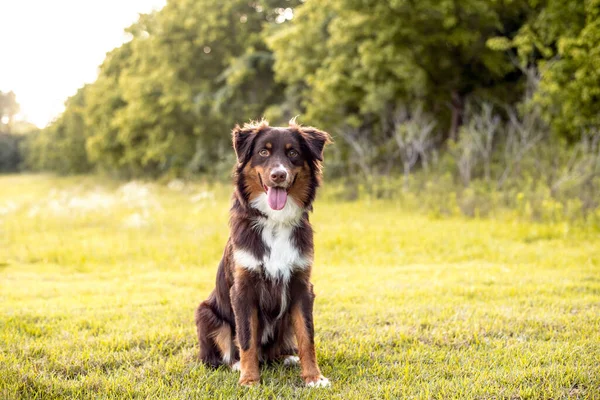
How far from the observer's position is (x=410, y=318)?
558 centimetres

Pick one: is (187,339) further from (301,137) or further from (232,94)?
(232,94)

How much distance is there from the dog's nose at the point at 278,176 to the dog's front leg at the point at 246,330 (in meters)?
0.84

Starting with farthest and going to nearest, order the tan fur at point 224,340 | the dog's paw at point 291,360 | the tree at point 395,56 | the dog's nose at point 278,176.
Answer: the tree at point 395,56
the dog's paw at point 291,360
the tan fur at point 224,340
the dog's nose at point 278,176

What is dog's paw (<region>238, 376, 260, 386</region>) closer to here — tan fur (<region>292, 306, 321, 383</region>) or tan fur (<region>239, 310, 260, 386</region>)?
tan fur (<region>239, 310, 260, 386</region>)

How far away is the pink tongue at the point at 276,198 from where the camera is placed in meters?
4.18

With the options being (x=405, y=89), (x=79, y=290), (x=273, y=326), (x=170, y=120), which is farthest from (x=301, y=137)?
(x=170, y=120)

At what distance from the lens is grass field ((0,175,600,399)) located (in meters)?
3.95

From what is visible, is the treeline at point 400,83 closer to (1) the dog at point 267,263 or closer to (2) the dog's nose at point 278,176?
(1) the dog at point 267,263

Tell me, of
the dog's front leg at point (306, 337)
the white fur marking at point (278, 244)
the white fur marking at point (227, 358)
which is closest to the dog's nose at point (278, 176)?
the white fur marking at point (278, 244)

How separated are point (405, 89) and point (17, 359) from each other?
15.3m

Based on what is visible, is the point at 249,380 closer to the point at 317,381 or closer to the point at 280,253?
the point at 317,381

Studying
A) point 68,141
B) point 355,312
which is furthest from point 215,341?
point 68,141

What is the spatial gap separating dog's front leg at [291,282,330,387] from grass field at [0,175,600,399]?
147 millimetres

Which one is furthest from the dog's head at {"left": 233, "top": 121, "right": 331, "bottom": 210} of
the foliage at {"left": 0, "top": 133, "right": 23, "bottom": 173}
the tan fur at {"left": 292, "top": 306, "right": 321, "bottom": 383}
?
the foliage at {"left": 0, "top": 133, "right": 23, "bottom": 173}
